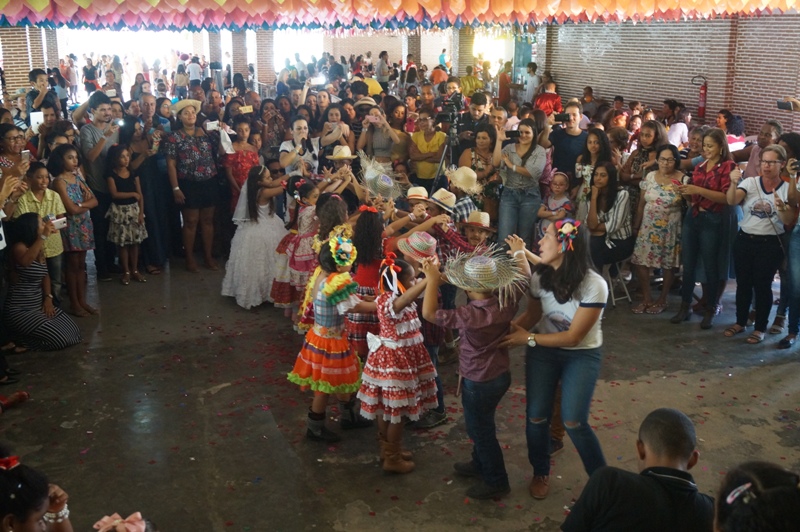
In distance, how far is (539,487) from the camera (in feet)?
14.1

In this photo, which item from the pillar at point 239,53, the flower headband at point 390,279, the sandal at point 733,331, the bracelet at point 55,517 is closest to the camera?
the bracelet at point 55,517

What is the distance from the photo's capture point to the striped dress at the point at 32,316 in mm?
6160

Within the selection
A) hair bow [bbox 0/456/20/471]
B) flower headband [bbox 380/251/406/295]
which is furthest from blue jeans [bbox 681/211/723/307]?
hair bow [bbox 0/456/20/471]

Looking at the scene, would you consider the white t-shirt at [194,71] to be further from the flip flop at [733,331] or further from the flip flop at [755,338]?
the flip flop at [755,338]

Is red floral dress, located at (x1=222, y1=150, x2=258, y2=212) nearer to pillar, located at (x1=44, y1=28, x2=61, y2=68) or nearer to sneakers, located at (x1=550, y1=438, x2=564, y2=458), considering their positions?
sneakers, located at (x1=550, y1=438, x2=564, y2=458)

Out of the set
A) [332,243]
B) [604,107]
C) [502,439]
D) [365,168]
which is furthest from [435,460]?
[604,107]

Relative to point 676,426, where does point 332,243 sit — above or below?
above

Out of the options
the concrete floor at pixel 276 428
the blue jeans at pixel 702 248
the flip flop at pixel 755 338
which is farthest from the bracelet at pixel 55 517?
the blue jeans at pixel 702 248

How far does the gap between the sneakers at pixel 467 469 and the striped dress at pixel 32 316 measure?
3529mm

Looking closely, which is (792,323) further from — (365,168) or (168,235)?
(168,235)

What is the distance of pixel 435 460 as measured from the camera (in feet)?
15.4

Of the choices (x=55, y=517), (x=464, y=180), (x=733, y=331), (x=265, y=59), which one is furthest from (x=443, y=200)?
(x=265, y=59)

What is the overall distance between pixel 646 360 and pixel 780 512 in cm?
Answer: 426

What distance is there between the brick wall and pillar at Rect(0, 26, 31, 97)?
1188cm
